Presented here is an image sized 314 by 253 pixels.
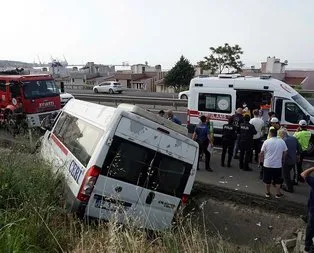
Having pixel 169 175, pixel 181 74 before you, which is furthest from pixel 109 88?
pixel 169 175

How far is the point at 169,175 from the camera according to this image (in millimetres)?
6059

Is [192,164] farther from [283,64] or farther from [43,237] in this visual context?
[283,64]

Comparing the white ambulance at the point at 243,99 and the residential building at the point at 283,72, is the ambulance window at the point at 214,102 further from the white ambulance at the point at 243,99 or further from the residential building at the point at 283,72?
the residential building at the point at 283,72

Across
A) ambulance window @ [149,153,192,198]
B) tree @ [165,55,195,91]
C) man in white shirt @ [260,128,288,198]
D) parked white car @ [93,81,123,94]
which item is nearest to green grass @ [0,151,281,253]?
ambulance window @ [149,153,192,198]

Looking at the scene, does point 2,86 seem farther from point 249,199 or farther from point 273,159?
point 273,159

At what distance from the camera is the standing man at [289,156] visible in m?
8.81

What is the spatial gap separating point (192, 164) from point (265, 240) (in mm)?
2369

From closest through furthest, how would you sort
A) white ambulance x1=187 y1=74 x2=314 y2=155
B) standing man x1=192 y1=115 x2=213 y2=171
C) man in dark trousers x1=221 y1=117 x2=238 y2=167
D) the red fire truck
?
standing man x1=192 y1=115 x2=213 y2=171 < man in dark trousers x1=221 y1=117 x2=238 y2=167 < white ambulance x1=187 y1=74 x2=314 y2=155 < the red fire truck

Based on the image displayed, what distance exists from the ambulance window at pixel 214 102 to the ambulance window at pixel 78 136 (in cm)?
669

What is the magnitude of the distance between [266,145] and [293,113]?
464cm

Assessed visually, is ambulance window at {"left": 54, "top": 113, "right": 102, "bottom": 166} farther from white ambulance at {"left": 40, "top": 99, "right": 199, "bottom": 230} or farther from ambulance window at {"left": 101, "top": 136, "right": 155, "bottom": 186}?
ambulance window at {"left": 101, "top": 136, "right": 155, "bottom": 186}

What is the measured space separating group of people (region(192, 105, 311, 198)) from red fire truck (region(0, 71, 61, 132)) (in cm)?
776

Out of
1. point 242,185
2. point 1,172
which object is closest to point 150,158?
point 1,172

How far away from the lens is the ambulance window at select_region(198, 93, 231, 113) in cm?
1353
